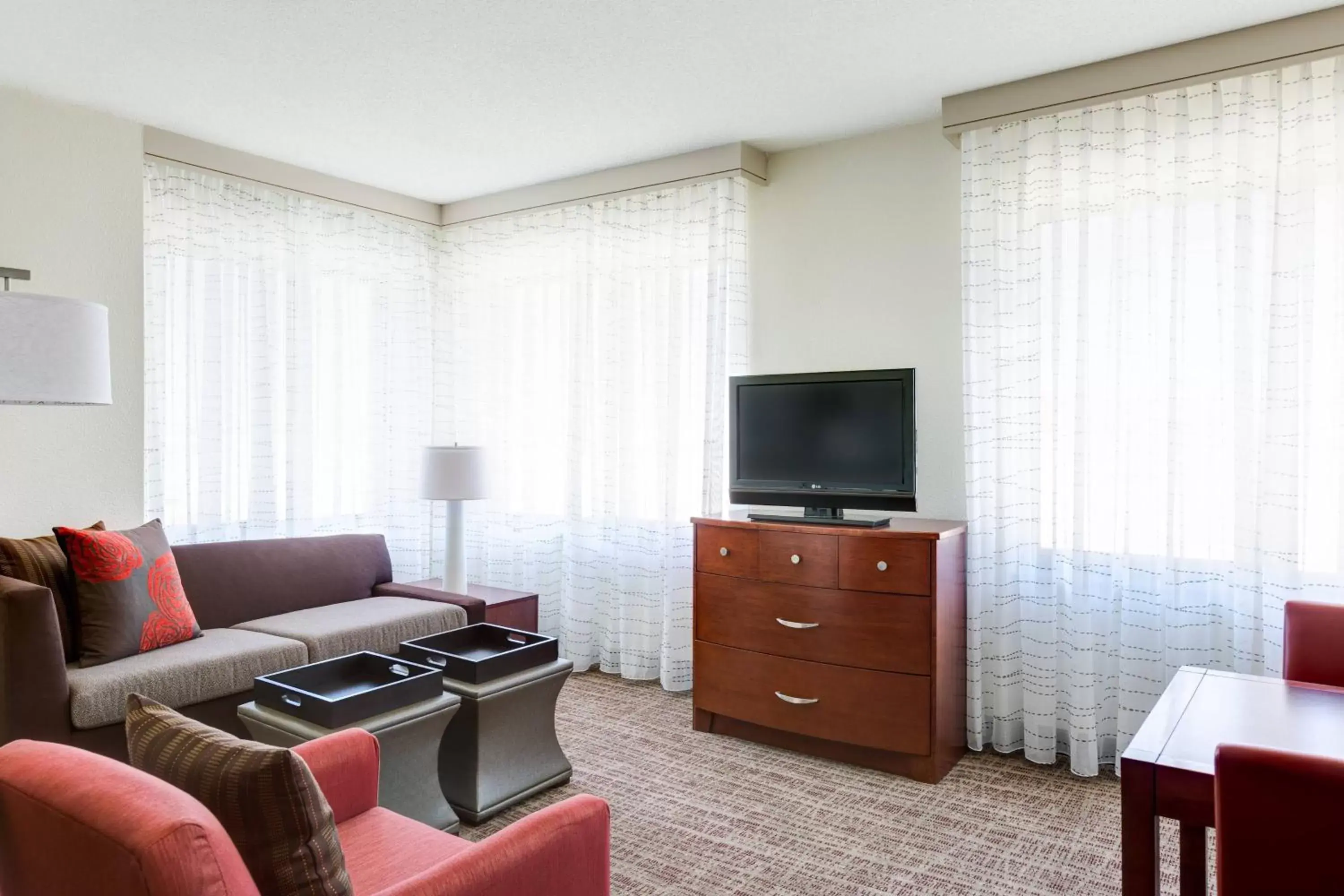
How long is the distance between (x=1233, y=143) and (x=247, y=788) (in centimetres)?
365

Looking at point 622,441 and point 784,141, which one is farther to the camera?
point 622,441

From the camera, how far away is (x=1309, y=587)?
2.96 meters

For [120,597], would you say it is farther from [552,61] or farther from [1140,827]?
[1140,827]

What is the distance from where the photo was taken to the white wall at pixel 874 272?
12.5 feet

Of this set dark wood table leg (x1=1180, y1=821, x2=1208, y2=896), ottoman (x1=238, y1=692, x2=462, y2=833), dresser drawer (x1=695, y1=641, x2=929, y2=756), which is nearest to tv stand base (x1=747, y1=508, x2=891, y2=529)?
dresser drawer (x1=695, y1=641, x2=929, y2=756)

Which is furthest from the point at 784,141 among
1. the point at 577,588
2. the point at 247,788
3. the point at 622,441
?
the point at 247,788

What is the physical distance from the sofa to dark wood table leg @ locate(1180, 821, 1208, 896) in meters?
2.97

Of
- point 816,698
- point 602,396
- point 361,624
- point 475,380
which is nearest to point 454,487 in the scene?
point 361,624

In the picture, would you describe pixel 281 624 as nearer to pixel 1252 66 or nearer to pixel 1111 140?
pixel 1111 140

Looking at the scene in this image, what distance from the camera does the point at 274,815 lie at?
1240mm

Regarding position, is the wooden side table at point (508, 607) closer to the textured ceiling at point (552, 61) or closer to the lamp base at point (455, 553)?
the lamp base at point (455, 553)

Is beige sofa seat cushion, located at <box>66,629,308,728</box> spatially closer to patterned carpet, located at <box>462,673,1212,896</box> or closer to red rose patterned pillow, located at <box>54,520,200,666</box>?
red rose patterned pillow, located at <box>54,520,200,666</box>

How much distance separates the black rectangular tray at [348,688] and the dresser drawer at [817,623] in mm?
1298

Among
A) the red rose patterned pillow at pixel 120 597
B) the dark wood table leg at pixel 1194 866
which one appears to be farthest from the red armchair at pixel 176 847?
the red rose patterned pillow at pixel 120 597
